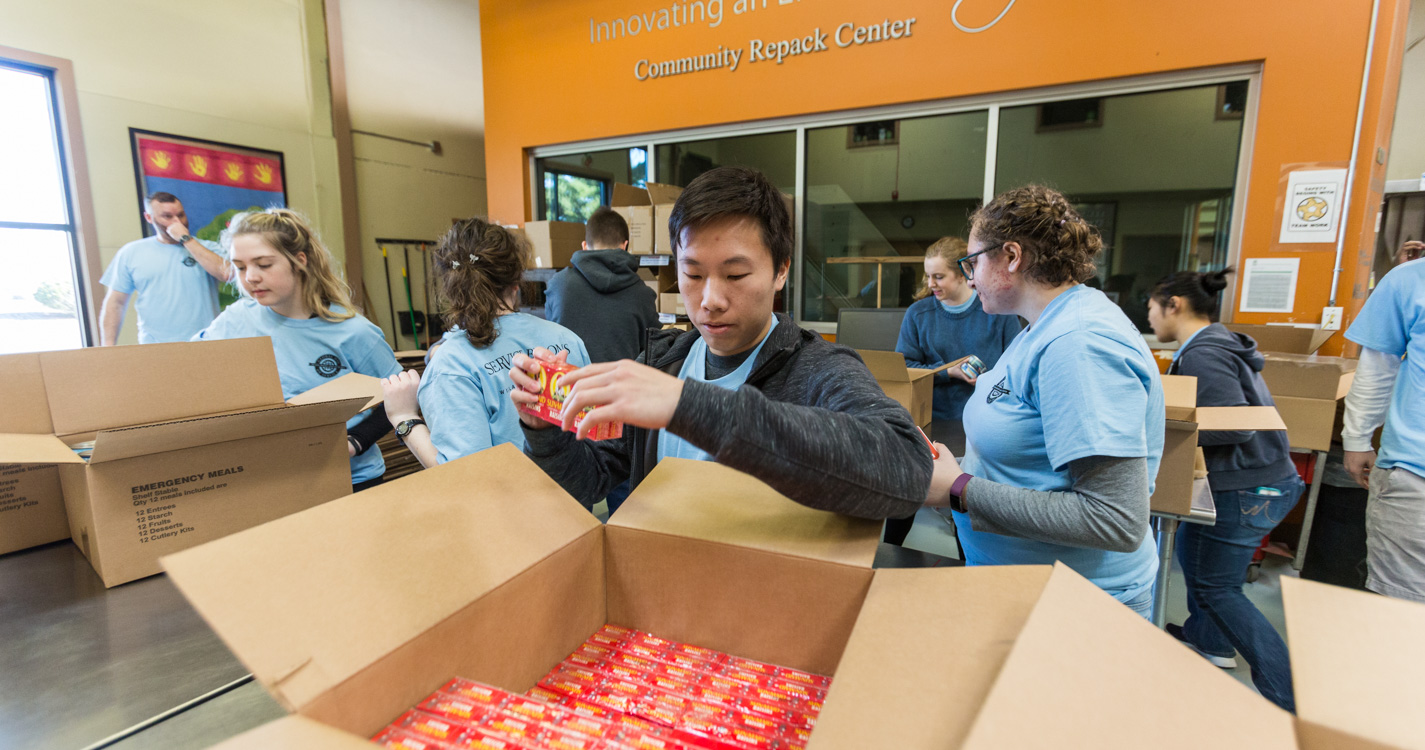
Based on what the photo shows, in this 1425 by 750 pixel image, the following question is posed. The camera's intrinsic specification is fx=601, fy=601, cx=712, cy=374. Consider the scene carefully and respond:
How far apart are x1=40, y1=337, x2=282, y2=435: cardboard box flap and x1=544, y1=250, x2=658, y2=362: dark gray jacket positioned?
1779 mm

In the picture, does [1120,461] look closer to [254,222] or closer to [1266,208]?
[254,222]

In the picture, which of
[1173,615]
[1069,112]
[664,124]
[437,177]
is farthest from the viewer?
[437,177]

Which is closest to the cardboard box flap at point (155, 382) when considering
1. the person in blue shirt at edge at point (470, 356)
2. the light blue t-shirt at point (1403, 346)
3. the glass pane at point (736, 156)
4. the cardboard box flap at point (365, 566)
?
the person in blue shirt at edge at point (470, 356)

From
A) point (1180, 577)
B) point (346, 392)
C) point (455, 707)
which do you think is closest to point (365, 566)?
point (455, 707)

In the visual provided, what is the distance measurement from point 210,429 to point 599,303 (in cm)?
210

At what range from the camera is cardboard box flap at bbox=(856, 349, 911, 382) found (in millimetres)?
2379

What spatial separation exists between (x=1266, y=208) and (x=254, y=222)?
4256 mm

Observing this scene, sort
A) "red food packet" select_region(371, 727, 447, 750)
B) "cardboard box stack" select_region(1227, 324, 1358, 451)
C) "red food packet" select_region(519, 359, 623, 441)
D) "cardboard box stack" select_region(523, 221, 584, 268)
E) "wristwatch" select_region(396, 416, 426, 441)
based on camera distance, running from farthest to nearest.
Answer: "cardboard box stack" select_region(523, 221, 584, 268) → "cardboard box stack" select_region(1227, 324, 1358, 451) → "wristwatch" select_region(396, 416, 426, 441) → "red food packet" select_region(519, 359, 623, 441) → "red food packet" select_region(371, 727, 447, 750)

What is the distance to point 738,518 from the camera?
76 centimetres

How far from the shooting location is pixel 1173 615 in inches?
96.7

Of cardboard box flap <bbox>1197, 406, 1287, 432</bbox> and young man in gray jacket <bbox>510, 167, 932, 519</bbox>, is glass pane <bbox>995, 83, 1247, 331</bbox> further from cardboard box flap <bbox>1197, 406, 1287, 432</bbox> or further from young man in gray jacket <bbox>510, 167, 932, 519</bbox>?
young man in gray jacket <bbox>510, 167, 932, 519</bbox>

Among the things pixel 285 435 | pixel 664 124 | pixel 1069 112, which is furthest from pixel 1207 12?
pixel 285 435

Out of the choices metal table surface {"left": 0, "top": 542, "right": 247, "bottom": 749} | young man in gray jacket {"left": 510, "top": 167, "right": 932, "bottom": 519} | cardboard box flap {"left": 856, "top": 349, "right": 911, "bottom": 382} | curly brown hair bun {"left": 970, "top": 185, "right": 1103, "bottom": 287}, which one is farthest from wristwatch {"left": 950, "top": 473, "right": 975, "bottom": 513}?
cardboard box flap {"left": 856, "top": 349, "right": 911, "bottom": 382}

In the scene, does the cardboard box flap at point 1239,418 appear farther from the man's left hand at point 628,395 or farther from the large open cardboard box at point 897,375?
the man's left hand at point 628,395
